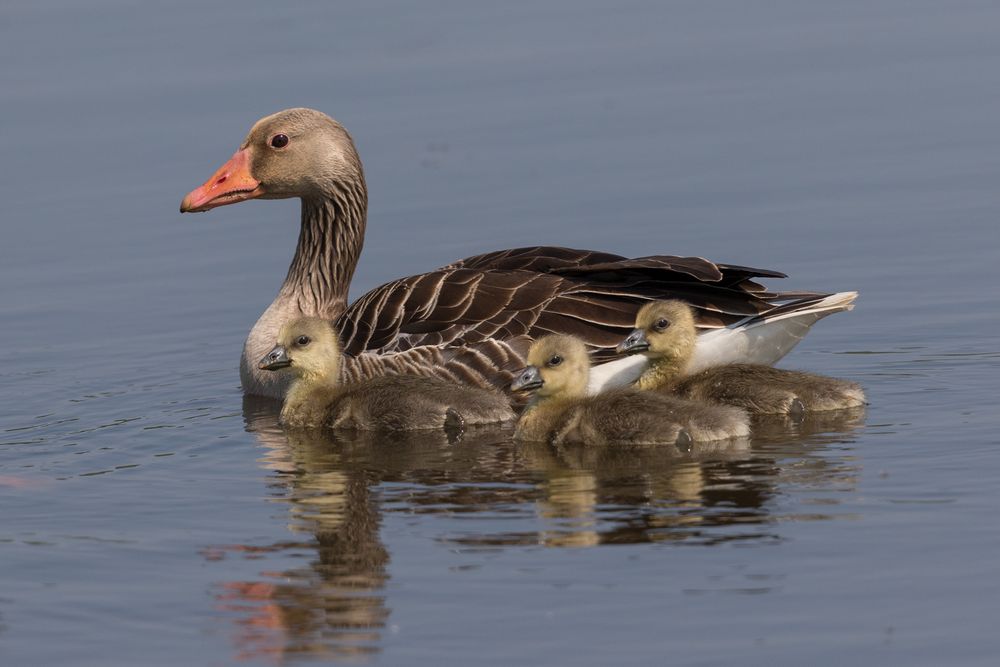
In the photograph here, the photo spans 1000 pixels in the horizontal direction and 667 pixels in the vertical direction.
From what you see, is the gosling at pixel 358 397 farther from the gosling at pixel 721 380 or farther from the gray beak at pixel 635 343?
the gosling at pixel 721 380

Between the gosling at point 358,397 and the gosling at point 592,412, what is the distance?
0.44m

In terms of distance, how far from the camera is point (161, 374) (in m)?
14.4

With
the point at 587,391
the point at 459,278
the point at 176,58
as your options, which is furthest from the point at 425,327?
the point at 176,58

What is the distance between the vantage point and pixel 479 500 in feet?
33.9

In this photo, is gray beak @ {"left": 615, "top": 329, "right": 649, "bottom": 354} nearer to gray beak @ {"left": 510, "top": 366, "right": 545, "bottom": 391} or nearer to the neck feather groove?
gray beak @ {"left": 510, "top": 366, "right": 545, "bottom": 391}

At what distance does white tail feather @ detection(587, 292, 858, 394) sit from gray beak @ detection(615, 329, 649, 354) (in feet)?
1.54

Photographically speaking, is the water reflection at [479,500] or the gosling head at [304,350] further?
the gosling head at [304,350]

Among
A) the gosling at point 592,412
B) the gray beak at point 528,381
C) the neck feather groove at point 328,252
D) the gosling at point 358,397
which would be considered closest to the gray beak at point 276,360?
the gosling at point 358,397

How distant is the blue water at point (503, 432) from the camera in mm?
8453

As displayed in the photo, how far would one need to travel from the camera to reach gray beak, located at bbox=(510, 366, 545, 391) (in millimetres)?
11406

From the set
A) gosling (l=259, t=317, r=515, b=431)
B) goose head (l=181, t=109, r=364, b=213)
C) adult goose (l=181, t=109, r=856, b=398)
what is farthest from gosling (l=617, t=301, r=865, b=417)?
goose head (l=181, t=109, r=364, b=213)

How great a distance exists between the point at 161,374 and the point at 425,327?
2.71 m

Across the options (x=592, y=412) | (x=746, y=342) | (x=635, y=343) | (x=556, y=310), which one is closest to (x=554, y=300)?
(x=556, y=310)

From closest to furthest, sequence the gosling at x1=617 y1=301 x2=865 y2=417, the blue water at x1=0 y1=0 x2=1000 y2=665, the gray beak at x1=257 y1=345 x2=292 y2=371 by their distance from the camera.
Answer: the blue water at x1=0 y1=0 x2=1000 y2=665 → the gosling at x1=617 y1=301 x2=865 y2=417 → the gray beak at x1=257 y1=345 x2=292 y2=371
